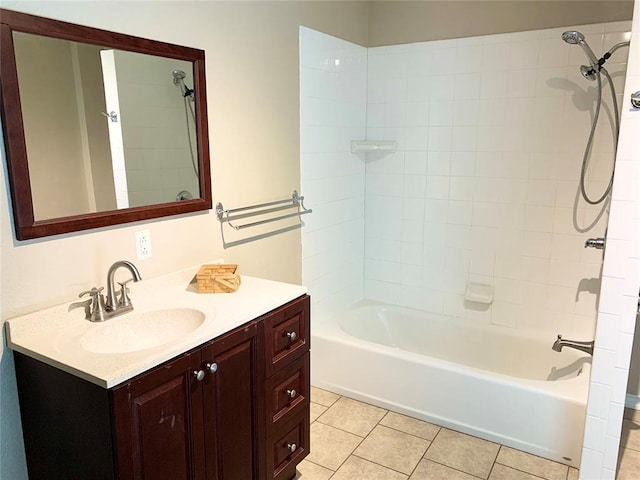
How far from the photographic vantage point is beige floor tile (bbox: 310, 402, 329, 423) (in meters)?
2.68

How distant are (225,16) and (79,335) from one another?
1.48 meters

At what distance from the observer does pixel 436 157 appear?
3.20m

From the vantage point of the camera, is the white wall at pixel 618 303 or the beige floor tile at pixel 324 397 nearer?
the white wall at pixel 618 303

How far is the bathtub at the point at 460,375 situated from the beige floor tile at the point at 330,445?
0.34m

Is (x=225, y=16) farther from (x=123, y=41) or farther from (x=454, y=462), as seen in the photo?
(x=454, y=462)

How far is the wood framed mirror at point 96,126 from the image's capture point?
4.90 feet

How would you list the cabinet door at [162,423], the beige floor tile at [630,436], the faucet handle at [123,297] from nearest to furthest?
1. the cabinet door at [162,423]
2. the faucet handle at [123,297]
3. the beige floor tile at [630,436]

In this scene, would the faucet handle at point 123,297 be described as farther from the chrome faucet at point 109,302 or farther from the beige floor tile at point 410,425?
the beige floor tile at point 410,425

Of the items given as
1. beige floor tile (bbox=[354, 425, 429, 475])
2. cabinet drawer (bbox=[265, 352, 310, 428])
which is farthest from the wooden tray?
beige floor tile (bbox=[354, 425, 429, 475])

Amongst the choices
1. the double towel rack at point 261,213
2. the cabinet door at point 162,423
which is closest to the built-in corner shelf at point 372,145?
the double towel rack at point 261,213

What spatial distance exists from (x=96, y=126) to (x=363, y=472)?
184cm

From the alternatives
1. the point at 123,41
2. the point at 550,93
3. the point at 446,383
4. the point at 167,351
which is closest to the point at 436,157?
the point at 550,93

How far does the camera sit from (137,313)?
1750mm

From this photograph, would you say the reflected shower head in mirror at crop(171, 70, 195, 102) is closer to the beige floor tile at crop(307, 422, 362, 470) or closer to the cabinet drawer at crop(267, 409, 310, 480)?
the cabinet drawer at crop(267, 409, 310, 480)
